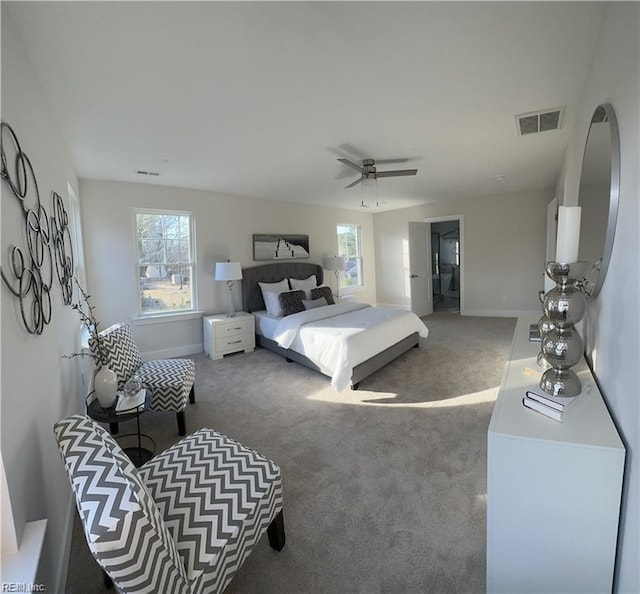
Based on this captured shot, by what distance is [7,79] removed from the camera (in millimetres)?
1383

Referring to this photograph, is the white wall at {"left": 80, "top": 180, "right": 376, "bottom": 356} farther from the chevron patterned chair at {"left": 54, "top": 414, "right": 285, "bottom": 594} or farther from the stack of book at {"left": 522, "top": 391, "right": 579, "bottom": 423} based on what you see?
the stack of book at {"left": 522, "top": 391, "right": 579, "bottom": 423}

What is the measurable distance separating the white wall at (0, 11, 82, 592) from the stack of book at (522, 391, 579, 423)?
5.96 feet

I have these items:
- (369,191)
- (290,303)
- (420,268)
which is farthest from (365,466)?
(420,268)

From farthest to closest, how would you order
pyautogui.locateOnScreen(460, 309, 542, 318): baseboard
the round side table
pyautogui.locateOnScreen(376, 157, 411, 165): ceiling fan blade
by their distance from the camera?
1. pyautogui.locateOnScreen(460, 309, 542, 318): baseboard
2. pyautogui.locateOnScreen(376, 157, 411, 165): ceiling fan blade
3. the round side table

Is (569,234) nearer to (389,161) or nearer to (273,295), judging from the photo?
(389,161)

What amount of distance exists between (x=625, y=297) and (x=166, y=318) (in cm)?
471

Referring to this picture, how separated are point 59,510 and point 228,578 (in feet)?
3.24

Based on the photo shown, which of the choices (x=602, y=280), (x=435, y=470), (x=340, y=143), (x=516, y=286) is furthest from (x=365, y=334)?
(x=516, y=286)

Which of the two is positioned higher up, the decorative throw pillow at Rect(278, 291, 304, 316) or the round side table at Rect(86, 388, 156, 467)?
the decorative throw pillow at Rect(278, 291, 304, 316)

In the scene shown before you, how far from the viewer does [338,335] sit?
11.3ft

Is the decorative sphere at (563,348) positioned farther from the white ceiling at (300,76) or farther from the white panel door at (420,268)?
the white panel door at (420,268)

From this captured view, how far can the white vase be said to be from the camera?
211cm

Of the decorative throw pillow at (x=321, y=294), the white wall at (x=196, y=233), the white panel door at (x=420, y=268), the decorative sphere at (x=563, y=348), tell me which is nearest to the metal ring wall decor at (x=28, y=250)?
the decorative sphere at (x=563, y=348)

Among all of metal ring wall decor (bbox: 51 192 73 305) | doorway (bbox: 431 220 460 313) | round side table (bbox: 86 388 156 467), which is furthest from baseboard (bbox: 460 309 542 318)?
metal ring wall decor (bbox: 51 192 73 305)
